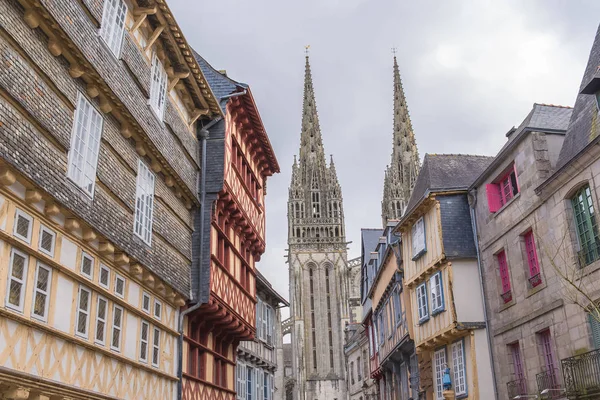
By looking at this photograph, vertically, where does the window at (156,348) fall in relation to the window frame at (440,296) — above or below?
below

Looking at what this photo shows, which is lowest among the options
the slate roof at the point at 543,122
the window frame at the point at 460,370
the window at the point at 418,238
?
the window frame at the point at 460,370

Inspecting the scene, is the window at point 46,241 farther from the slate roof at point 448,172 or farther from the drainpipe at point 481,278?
the drainpipe at point 481,278

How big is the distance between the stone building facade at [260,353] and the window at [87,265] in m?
12.0

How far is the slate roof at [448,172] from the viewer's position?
1891cm

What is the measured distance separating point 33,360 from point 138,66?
6.05 metres

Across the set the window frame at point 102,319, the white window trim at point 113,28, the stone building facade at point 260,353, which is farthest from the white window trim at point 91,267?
the stone building facade at point 260,353

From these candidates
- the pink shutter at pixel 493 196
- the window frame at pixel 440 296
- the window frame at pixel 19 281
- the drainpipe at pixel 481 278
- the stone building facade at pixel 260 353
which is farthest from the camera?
the stone building facade at pixel 260 353

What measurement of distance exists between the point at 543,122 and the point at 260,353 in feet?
48.7

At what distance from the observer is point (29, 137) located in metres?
8.80

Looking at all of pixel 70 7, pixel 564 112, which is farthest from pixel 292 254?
pixel 70 7

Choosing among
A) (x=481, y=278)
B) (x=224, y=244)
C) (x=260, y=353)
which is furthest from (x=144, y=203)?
(x=260, y=353)

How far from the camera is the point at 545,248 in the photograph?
12836mm

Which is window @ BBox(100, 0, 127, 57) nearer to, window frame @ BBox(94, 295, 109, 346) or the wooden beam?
the wooden beam

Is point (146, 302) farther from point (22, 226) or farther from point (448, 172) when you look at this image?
point (448, 172)
